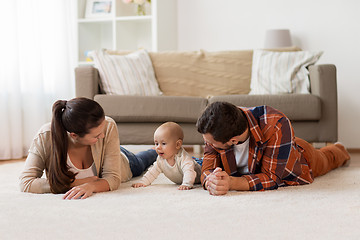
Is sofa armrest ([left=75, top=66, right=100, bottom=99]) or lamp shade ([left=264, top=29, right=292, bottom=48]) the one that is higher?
lamp shade ([left=264, top=29, right=292, bottom=48])

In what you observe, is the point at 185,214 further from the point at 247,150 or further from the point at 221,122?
the point at 247,150

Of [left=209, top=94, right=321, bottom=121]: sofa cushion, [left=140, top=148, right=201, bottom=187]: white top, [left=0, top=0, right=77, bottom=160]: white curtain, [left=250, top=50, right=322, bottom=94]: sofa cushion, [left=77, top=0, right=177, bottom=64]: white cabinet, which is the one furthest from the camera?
[left=77, top=0, right=177, bottom=64]: white cabinet

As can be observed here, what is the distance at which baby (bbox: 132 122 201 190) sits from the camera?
204 cm

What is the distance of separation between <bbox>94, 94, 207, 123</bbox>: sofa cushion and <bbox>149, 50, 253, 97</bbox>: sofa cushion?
618 millimetres

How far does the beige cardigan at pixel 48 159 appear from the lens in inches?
74.0

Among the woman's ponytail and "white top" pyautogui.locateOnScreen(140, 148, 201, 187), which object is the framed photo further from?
the woman's ponytail

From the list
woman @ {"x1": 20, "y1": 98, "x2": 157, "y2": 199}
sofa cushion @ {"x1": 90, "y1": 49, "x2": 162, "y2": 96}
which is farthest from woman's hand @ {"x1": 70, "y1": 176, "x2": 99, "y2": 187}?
sofa cushion @ {"x1": 90, "y1": 49, "x2": 162, "y2": 96}

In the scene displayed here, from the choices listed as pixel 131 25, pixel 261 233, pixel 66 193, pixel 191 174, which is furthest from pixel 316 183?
pixel 131 25

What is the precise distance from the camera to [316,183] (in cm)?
215

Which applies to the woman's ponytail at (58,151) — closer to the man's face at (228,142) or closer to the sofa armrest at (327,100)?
the man's face at (228,142)

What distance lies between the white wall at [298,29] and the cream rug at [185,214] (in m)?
2.49

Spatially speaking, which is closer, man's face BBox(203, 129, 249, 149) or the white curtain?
man's face BBox(203, 129, 249, 149)

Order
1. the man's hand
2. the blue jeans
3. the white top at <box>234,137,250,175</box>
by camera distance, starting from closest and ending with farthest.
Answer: the man's hand < the white top at <box>234,137,250,175</box> < the blue jeans

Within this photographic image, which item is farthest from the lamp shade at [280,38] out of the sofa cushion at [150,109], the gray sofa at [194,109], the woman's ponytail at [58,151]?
the woman's ponytail at [58,151]
